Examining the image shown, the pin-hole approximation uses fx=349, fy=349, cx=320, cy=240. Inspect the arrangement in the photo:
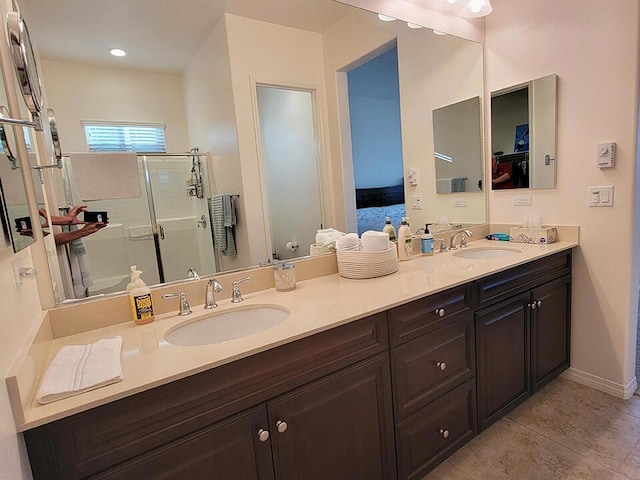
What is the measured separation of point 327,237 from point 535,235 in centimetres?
134

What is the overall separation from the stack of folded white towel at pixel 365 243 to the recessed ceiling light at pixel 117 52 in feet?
3.91

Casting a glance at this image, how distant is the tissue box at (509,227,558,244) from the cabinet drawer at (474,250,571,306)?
4.9 inches

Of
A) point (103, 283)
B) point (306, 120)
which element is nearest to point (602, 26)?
point (306, 120)

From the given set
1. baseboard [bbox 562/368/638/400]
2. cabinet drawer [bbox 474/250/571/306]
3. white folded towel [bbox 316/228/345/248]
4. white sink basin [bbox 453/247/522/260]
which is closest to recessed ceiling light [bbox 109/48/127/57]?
white folded towel [bbox 316/228/345/248]

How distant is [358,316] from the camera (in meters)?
1.20

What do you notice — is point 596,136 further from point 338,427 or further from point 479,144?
point 338,427

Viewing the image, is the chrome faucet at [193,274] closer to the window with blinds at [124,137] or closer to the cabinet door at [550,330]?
Answer: the window with blinds at [124,137]

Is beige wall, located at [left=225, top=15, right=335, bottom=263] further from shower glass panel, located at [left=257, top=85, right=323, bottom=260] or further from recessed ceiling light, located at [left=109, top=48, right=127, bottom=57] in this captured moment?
recessed ceiling light, located at [left=109, top=48, right=127, bottom=57]

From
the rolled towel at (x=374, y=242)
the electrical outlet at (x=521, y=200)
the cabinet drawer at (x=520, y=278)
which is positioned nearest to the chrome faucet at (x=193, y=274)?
the rolled towel at (x=374, y=242)

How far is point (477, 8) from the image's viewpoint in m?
2.20

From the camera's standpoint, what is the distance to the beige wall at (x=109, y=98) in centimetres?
121

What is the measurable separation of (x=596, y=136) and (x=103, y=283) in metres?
2.52

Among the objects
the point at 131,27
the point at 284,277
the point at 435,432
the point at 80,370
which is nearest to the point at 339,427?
the point at 435,432

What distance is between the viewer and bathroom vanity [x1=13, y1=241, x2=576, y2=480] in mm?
842
